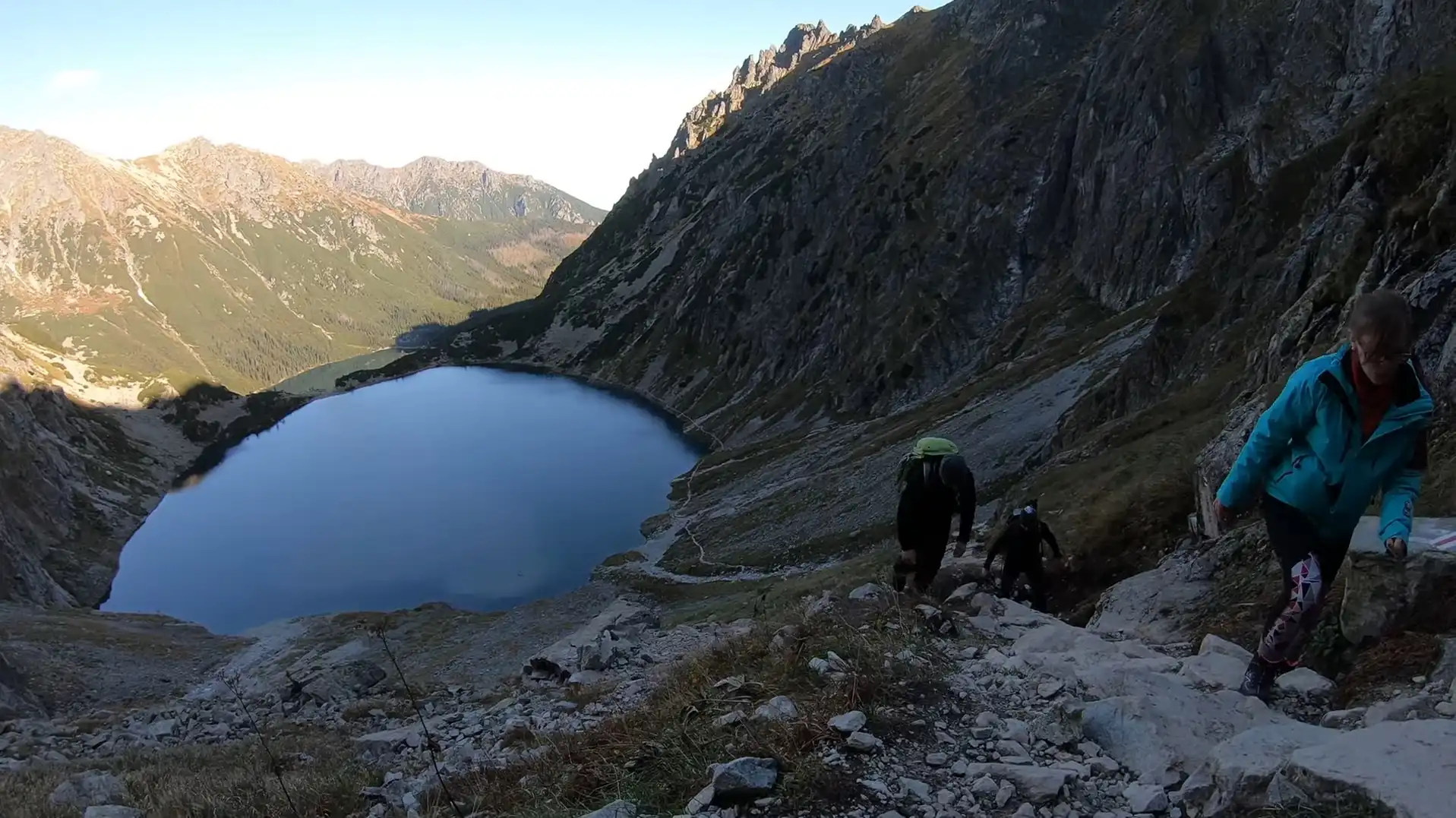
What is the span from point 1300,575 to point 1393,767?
2.23m

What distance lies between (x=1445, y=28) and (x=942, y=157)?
69646 millimetres

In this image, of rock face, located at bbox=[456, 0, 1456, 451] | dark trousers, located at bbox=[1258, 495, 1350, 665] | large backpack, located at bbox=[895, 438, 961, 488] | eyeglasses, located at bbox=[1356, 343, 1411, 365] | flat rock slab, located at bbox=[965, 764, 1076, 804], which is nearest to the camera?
flat rock slab, located at bbox=[965, 764, 1076, 804]

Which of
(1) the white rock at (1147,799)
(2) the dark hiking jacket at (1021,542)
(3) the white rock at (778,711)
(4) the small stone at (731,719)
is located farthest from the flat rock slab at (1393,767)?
(2) the dark hiking jacket at (1021,542)

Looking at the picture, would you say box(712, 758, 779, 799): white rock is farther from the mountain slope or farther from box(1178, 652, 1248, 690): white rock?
the mountain slope

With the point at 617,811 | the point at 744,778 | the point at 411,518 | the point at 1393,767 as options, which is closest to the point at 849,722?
the point at 744,778

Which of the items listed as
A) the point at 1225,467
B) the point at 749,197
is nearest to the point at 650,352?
the point at 749,197

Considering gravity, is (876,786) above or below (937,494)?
below

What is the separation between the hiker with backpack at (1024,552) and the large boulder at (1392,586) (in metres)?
7.74

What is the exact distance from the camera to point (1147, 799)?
17.8 feet

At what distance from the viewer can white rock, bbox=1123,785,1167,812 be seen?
5387mm

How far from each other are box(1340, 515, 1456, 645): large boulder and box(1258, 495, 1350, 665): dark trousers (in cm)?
85

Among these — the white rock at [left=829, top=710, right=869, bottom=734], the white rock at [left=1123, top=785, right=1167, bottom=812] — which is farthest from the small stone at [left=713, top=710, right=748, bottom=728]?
the white rock at [left=1123, top=785, right=1167, bottom=812]

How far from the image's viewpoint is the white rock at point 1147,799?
539 cm

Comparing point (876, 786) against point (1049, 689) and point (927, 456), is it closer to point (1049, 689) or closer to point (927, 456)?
point (1049, 689)
